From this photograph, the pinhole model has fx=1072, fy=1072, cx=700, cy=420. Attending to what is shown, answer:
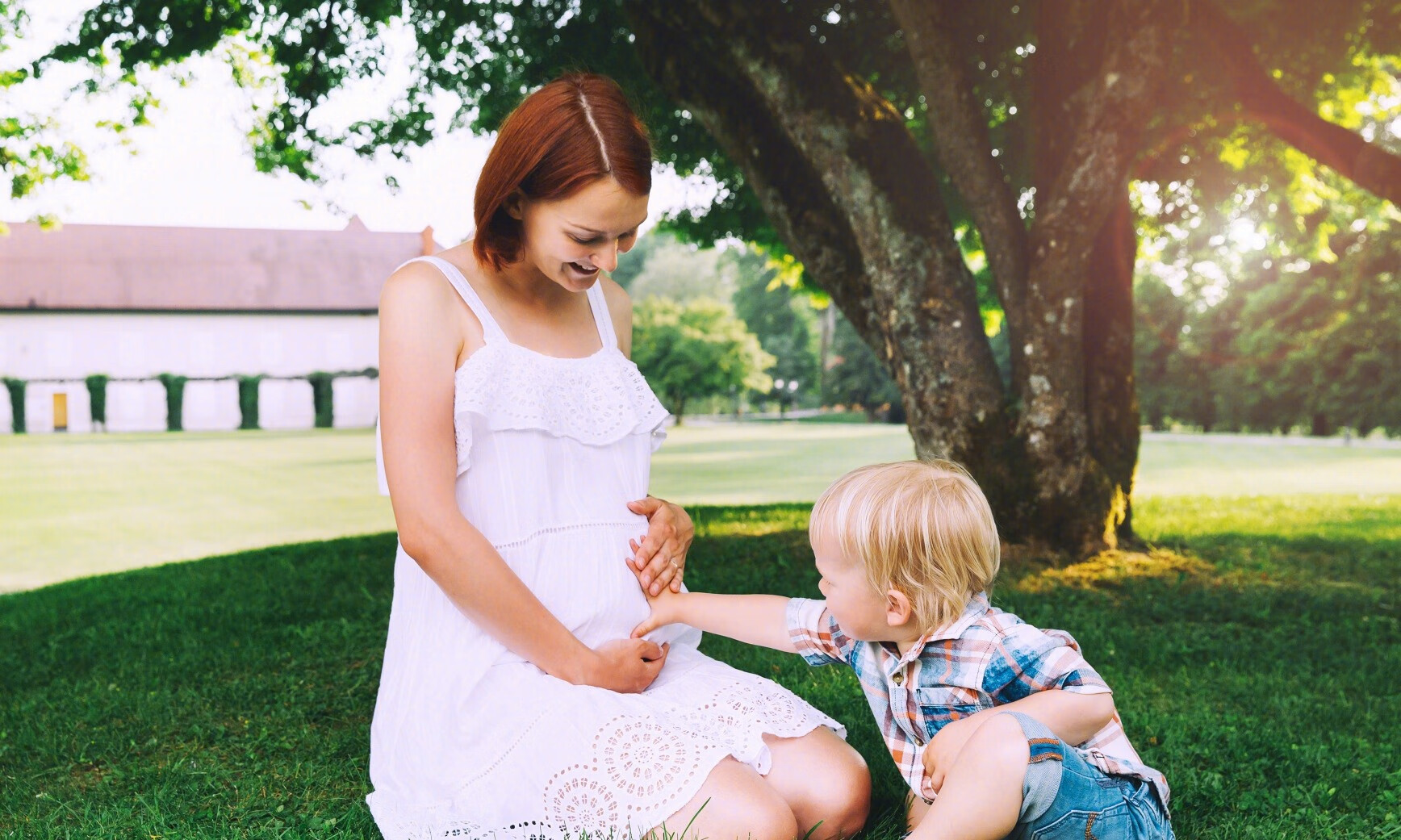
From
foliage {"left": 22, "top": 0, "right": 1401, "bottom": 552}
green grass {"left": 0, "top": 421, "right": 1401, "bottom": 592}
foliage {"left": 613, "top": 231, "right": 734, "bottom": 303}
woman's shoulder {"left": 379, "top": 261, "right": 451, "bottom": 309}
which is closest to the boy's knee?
woman's shoulder {"left": 379, "top": 261, "right": 451, "bottom": 309}

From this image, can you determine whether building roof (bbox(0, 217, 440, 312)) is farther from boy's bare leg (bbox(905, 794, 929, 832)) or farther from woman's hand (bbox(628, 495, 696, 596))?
boy's bare leg (bbox(905, 794, 929, 832))

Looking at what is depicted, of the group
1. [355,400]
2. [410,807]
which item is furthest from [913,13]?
[355,400]

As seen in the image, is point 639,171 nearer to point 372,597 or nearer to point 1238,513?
point 372,597

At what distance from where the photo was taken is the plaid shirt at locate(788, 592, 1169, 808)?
2242 millimetres

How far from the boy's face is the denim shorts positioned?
1.11 ft

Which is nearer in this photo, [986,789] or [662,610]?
[986,789]

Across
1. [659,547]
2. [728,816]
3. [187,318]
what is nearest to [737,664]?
[659,547]

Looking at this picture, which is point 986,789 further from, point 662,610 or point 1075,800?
point 662,610

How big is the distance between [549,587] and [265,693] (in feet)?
9.20

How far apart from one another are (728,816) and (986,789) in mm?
509

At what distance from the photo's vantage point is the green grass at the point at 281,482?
11773 mm

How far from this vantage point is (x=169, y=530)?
12594mm

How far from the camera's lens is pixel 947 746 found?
2.23 metres

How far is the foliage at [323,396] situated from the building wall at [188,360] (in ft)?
0.80
